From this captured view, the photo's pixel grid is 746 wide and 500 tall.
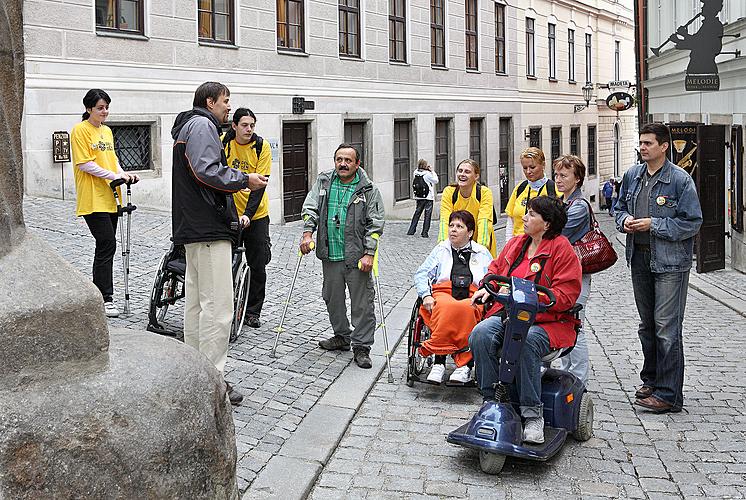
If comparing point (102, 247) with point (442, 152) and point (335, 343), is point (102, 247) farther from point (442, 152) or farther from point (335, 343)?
point (442, 152)

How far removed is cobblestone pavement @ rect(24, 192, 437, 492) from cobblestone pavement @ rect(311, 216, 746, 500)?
0.41 m

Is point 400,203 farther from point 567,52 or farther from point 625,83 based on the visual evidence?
point 567,52

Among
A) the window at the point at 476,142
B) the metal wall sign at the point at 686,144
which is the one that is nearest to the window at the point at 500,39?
the window at the point at 476,142

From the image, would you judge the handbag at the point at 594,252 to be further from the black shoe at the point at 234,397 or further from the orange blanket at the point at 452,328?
the black shoe at the point at 234,397

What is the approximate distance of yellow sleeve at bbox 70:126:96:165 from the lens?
8.66 metres

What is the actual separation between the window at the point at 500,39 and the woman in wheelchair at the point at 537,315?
2922cm

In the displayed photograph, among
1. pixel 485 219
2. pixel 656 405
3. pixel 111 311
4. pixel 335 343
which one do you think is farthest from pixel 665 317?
pixel 111 311

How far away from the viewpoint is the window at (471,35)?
32.6 m

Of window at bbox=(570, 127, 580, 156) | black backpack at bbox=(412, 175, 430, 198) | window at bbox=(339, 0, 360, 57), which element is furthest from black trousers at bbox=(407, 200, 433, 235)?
window at bbox=(570, 127, 580, 156)

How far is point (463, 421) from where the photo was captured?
6668 mm

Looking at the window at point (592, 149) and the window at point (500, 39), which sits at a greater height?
the window at point (500, 39)

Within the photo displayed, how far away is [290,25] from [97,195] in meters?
14.6

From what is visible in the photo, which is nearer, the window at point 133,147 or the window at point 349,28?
the window at point 133,147

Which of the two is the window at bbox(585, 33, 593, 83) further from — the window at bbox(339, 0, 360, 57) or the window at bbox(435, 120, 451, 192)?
the window at bbox(339, 0, 360, 57)
